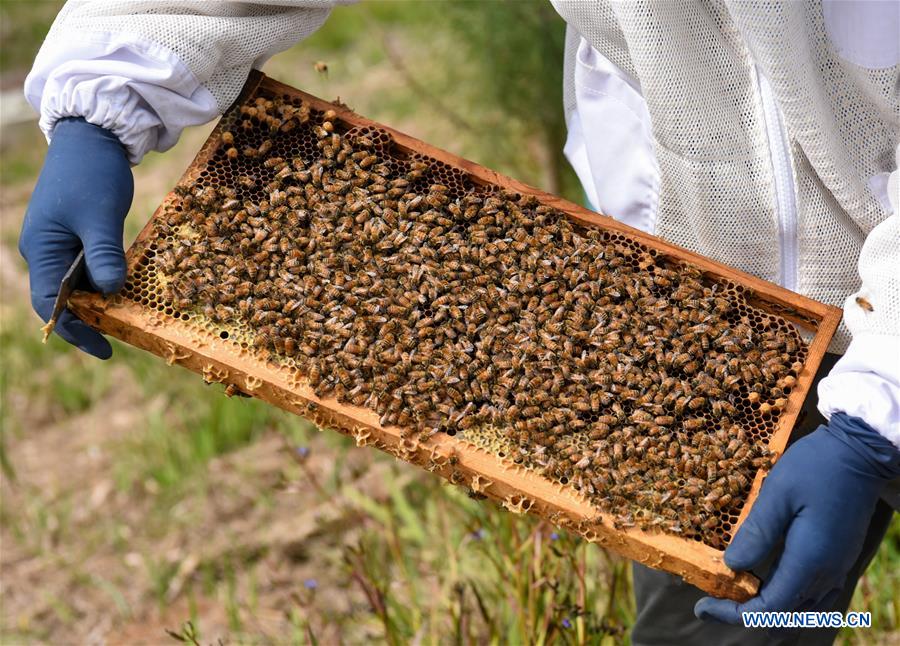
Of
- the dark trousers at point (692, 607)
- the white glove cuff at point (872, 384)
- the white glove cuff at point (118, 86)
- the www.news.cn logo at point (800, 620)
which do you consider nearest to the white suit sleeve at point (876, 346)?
the white glove cuff at point (872, 384)

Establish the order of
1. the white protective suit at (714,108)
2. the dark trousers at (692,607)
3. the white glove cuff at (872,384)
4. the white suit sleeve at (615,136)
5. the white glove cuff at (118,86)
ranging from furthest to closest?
Answer: the dark trousers at (692,607), the white suit sleeve at (615,136), the white glove cuff at (118,86), the white protective suit at (714,108), the white glove cuff at (872,384)

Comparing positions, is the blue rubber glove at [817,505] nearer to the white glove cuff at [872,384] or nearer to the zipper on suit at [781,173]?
the white glove cuff at [872,384]

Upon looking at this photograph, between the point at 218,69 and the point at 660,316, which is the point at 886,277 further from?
the point at 218,69

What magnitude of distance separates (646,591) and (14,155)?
806 cm

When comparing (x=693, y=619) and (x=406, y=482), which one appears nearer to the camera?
(x=693, y=619)

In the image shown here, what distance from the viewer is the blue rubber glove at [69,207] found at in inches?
117

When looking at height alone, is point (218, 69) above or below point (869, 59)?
below

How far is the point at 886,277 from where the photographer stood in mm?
2590

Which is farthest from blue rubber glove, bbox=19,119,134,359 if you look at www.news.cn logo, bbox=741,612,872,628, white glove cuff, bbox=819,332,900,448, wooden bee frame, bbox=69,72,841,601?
www.news.cn logo, bbox=741,612,872,628

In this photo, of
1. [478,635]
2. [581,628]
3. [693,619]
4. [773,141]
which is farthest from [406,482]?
[773,141]

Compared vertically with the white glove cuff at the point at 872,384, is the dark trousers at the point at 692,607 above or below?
below

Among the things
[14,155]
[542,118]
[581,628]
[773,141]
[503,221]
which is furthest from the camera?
[14,155]

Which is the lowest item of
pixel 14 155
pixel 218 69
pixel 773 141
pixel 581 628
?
pixel 14 155

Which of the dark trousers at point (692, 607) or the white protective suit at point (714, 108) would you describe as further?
the dark trousers at point (692, 607)
